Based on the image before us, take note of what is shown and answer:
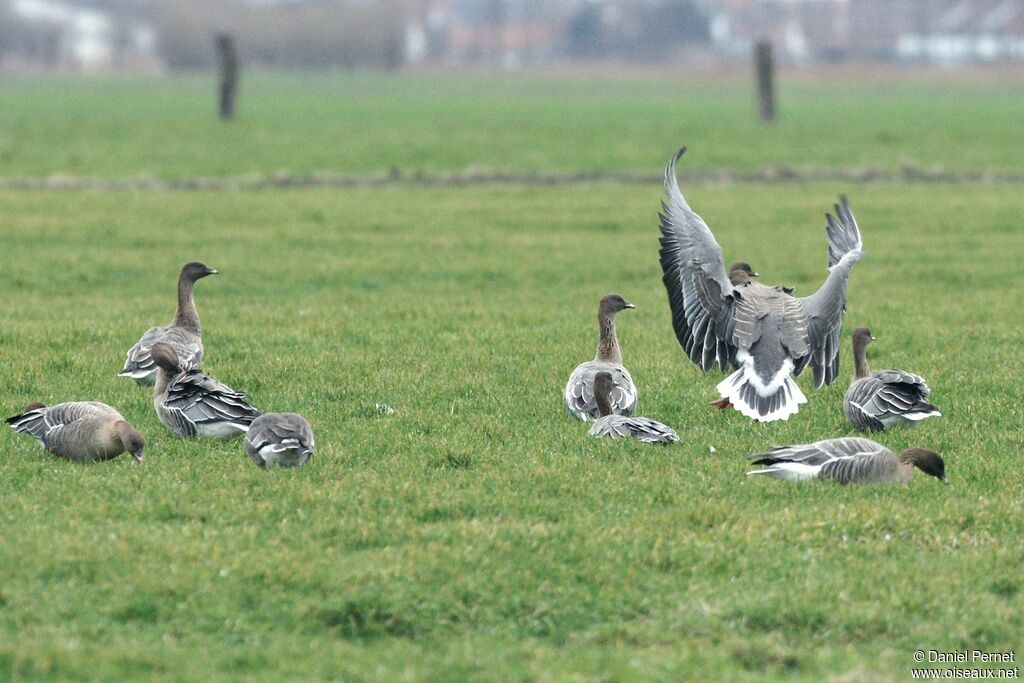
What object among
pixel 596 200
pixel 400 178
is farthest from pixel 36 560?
pixel 400 178

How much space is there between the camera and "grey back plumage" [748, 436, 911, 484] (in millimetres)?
9430

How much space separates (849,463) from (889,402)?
→ 1468 mm

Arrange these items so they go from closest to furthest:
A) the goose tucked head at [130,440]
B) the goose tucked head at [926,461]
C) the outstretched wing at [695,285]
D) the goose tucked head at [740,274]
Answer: the goose tucked head at [926,461] → the goose tucked head at [130,440] → the outstretched wing at [695,285] → the goose tucked head at [740,274]

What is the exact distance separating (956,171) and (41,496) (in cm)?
2964

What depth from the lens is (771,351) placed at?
11383mm

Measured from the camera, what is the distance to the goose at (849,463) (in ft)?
30.9

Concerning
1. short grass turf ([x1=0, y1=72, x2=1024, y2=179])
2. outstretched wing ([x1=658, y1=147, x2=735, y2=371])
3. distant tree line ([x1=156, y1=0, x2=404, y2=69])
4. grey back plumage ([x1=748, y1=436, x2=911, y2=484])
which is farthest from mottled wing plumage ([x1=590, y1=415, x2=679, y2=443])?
distant tree line ([x1=156, y1=0, x2=404, y2=69])

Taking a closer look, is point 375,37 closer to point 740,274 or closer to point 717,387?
point 740,274

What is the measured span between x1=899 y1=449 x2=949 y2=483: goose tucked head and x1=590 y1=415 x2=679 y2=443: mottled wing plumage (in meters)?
1.82

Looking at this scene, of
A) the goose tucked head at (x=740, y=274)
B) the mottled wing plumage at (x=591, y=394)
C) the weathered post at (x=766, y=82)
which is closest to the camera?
the mottled wing plumage at (x=591, y=394)

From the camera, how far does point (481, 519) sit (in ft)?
28.6

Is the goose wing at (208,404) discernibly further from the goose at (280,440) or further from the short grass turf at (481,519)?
the goose at (280,440)

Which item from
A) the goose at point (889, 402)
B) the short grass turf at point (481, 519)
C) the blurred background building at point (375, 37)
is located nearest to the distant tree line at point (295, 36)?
the blurred background building at point (375, 37)

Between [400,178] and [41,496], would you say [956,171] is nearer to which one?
[400,178]
